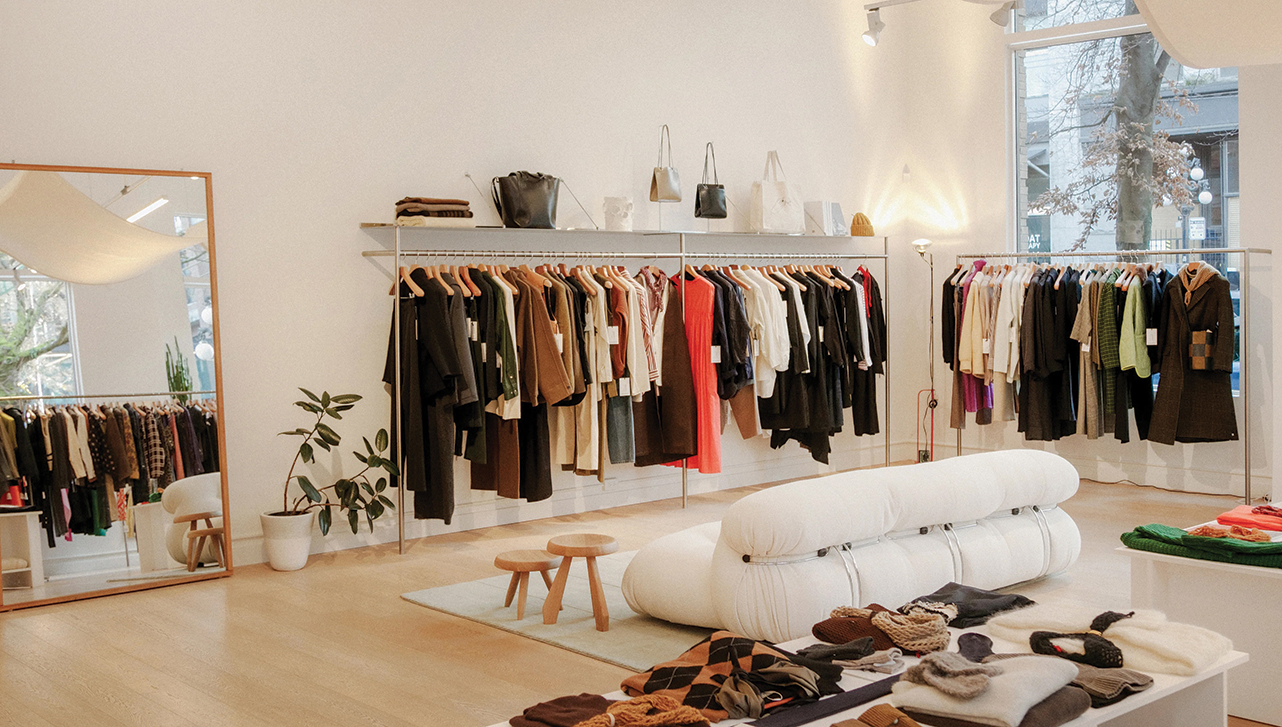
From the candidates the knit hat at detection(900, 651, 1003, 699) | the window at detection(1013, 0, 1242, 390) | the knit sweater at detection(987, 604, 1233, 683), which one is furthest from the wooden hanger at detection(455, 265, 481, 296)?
the window at detection(1013, 0, 1242, 390)

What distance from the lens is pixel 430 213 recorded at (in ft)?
19.0

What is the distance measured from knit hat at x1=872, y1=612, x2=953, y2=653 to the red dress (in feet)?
12.8

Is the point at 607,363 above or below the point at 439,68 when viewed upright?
below

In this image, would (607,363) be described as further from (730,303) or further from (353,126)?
(353,126)

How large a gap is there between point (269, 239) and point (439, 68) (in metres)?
1.40

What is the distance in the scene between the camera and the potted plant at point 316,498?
5441 millimetres

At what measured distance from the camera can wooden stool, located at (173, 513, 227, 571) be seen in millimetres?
5301

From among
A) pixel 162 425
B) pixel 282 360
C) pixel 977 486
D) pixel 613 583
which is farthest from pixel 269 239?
pixel 977 486

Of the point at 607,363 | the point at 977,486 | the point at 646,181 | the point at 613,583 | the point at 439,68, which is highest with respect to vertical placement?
the point at 439,68

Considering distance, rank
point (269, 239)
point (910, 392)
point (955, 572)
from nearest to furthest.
A: 1. point (955, 572)
2. point (269, 239)
3. point (910, 392)

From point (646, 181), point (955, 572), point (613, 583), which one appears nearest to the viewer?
point (955, 572)

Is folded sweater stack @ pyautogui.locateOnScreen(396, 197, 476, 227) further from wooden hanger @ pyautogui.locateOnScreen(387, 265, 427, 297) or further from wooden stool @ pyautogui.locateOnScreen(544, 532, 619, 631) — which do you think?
wooden stool @ pyautogui.locateOnScreen(544, 532, 619, 631)

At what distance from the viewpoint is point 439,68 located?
623cm

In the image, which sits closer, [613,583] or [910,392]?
[613,583]
